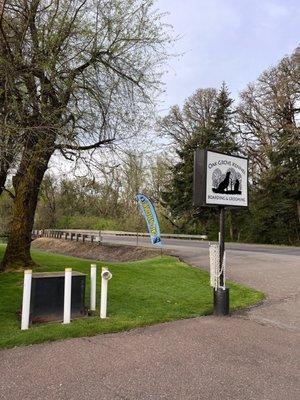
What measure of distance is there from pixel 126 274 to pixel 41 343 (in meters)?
6.89

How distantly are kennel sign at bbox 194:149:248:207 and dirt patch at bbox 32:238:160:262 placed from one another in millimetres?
12384

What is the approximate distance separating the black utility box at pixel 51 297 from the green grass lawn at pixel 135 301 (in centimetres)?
25

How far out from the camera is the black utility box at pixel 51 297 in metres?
7.01

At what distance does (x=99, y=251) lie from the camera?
2583cm

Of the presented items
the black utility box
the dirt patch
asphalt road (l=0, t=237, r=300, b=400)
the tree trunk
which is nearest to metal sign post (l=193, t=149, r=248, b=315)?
asphalt road (l=0, t=237, r=300, b=400)

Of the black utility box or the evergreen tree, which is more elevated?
the evergreen tree

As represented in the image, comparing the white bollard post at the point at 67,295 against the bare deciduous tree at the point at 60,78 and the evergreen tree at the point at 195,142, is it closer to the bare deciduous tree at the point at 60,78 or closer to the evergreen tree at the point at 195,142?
the bare deciduous tree at the point at 60,78

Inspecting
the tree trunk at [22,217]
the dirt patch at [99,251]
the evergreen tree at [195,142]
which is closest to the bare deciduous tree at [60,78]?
the tree trunk at [22,217]

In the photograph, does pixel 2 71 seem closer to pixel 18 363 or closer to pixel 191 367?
pixel 18 363

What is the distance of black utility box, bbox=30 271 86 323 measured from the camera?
23.0ft

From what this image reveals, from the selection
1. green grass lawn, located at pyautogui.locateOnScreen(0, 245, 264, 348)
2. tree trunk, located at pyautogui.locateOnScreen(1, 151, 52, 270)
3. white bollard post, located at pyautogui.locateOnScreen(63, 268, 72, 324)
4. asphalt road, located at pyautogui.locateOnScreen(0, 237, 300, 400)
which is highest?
tree trunk, located at pyautogui.locateOnScreen(1, 151, 52, 270)

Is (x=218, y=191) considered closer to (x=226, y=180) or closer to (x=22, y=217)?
(x=226, y=180)

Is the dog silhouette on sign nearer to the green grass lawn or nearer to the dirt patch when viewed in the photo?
the green grass lawn

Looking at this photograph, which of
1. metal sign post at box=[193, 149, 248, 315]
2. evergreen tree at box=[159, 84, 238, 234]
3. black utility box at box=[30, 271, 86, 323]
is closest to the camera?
black utility box at box=[30, 271, 86, 323]
